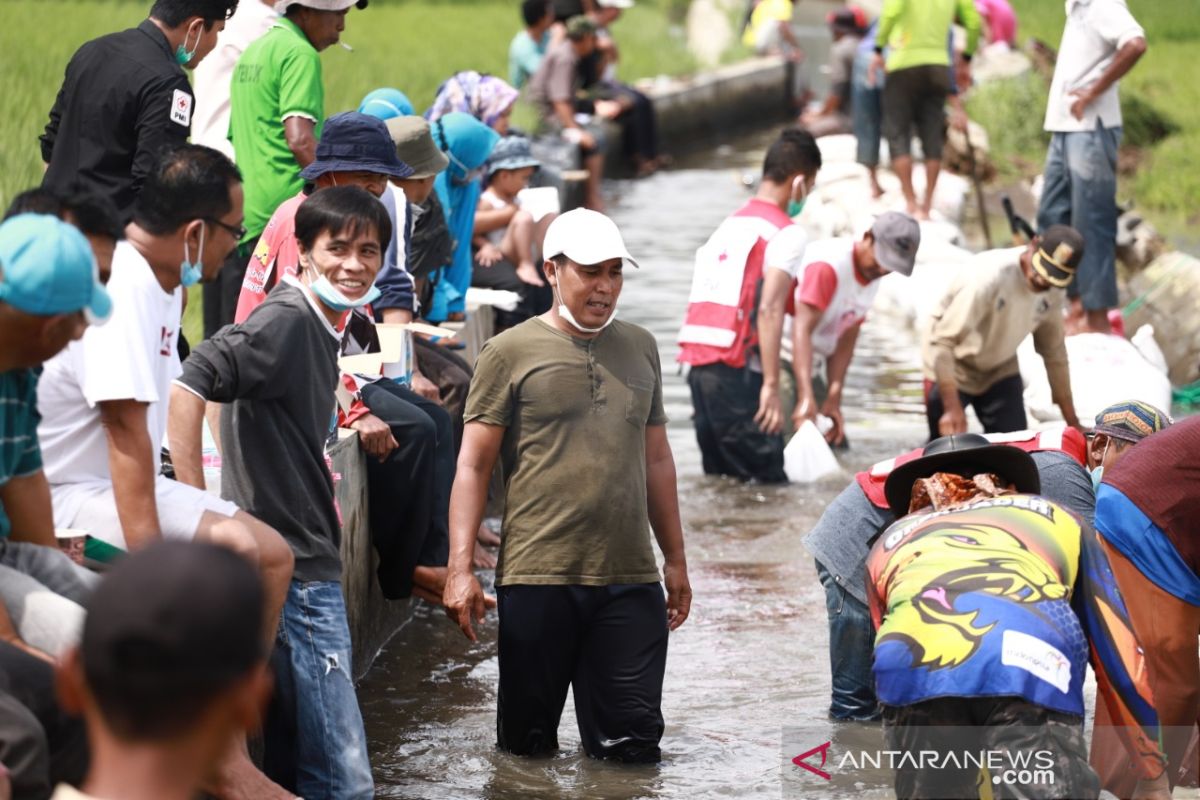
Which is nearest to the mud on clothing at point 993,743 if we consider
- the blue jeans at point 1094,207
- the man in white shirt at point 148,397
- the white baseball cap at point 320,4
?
the man in white shirt at point 148,397

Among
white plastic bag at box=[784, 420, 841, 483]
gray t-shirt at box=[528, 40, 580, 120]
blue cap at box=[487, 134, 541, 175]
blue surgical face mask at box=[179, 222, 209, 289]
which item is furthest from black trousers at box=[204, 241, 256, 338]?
gray t-shirt at box=[528, 40, 580, 120]

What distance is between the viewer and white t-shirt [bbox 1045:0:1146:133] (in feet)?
31.6

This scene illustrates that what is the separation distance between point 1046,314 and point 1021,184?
772 centimetres

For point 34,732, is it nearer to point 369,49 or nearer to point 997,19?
point 369,49

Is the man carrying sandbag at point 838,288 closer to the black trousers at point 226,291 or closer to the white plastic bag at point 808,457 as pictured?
the white plastic bag at point 808,457

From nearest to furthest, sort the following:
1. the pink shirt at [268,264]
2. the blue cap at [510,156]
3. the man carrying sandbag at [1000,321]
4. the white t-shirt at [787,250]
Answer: the pink shirt at [268,264] → the man carrying sandbag at [1000,321] → the white t-shirt at [787,250] → the blue cap at [510,156]

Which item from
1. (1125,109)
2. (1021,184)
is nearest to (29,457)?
(1021,184)

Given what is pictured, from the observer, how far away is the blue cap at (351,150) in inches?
229

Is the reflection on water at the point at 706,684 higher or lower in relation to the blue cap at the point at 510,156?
lower

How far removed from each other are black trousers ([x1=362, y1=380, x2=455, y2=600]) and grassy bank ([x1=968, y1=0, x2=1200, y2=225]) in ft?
33.1

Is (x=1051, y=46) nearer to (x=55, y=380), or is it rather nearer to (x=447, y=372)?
(x=447, y=372)

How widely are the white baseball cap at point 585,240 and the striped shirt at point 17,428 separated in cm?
182

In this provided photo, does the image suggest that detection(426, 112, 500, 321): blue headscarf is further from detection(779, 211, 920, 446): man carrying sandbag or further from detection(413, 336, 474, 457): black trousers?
Answer: detection(779, 211, 920, 446): man carrying sandbag

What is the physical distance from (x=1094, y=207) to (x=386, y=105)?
13.5 ft
